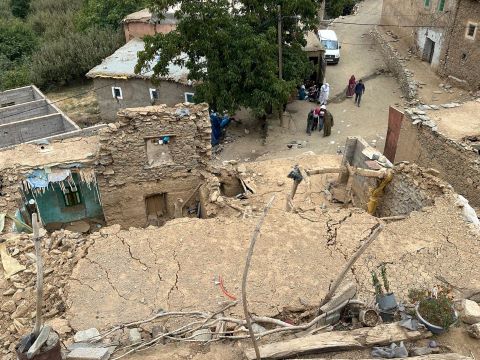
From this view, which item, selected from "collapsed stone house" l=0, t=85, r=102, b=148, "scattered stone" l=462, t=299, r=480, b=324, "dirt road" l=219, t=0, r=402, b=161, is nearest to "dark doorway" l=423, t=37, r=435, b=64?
"dirt road" l=219, t=0, r=402, b=161

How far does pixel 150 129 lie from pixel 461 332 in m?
7.83

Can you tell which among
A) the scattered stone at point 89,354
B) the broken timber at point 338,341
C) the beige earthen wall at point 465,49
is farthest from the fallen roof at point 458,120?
the scattered stone at point 89,354

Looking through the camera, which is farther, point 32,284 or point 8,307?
point 32,284

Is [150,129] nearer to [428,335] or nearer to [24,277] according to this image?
[24,277]

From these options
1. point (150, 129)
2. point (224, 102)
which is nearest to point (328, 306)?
point (150, 129)

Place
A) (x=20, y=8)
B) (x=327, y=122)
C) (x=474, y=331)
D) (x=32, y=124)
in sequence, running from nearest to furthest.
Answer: (x=474, y=331), (x=32, y=124), (x=327, y=122), (x=20, y=8)

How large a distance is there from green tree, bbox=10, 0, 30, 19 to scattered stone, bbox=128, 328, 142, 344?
38.1 meters

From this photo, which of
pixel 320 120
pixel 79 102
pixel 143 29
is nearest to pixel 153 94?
pixel 143 29

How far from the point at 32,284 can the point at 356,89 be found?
15757 millimetres

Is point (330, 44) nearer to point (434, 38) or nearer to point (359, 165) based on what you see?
point (434, 38)

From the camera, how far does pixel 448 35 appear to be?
59.3 ft

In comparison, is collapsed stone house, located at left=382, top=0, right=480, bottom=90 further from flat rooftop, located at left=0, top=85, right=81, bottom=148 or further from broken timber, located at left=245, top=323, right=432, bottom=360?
broken timber, located at left=245, top=323, right=432, bottom=360

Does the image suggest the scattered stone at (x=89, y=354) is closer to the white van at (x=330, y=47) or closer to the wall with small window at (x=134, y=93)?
the wall with small window at (x=134, y=93)

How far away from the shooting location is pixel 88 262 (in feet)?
23.2
